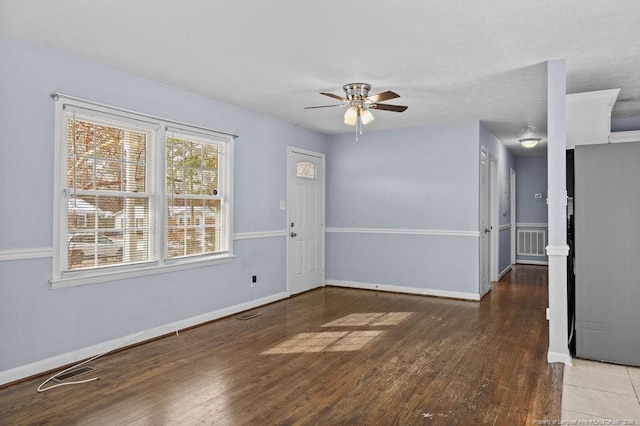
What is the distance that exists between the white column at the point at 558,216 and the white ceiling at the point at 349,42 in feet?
0.88

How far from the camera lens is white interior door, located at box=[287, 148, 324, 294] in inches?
244

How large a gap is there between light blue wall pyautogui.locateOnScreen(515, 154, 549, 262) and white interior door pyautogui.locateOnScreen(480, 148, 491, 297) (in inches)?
145

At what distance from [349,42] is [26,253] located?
296 centimetres

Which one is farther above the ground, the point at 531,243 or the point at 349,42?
the point at 349,42

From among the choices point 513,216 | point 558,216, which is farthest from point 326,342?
point 513,216

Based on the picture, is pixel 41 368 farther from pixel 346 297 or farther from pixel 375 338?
pixel 346 297

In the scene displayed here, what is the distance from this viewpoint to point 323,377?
320 cm

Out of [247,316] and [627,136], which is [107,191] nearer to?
[247,316]

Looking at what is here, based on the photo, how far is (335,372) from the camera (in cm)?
330

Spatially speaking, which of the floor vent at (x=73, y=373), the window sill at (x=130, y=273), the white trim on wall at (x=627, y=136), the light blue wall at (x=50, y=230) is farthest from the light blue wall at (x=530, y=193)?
the floor vent at (x=73, y=373)

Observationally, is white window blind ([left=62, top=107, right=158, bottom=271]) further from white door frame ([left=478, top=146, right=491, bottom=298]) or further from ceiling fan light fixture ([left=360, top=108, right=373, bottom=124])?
white door frame ([left=478, top=146, right=491, bottom=298])

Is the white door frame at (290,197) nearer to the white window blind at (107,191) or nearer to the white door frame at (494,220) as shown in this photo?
the white window blind at (107,191)

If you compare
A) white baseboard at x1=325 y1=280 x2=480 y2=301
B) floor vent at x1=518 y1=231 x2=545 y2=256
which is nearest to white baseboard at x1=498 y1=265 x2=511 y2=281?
floor vent at x1=518 y1=231 x2=545 y2=256

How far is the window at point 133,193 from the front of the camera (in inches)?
137
